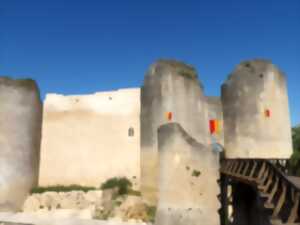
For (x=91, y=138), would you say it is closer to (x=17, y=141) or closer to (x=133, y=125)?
(x=133, y=125)

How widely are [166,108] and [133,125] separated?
2.83 metres

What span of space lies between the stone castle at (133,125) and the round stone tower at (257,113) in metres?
0.05

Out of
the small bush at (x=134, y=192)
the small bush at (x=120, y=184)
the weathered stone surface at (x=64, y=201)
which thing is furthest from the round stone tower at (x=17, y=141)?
the small bush at (x=134, y=192)

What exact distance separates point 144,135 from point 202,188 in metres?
6.21

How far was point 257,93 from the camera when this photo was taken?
1733 cm

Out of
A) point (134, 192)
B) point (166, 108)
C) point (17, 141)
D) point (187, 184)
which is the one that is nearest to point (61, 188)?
point (17, 141)

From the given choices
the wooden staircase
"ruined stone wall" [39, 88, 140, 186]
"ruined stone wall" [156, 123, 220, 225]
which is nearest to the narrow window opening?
"ruined stone wall" [39, 88, 140, 186]

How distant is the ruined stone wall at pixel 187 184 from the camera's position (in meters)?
10.9

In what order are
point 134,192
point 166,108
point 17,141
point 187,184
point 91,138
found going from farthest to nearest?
point 91,138
point 17,141
point 134,192
point 166,108
point 187,184

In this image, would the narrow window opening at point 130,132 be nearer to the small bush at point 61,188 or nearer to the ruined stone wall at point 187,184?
Answer: the small bush at point 61,188

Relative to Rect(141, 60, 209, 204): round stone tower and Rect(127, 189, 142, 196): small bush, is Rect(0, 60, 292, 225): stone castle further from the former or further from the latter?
Rect(127, 189, 142, 196): small bush

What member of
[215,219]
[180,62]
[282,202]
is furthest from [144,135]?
[282,202]

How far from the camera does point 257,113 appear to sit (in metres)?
17.1

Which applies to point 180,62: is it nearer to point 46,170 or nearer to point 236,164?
point 236,164
